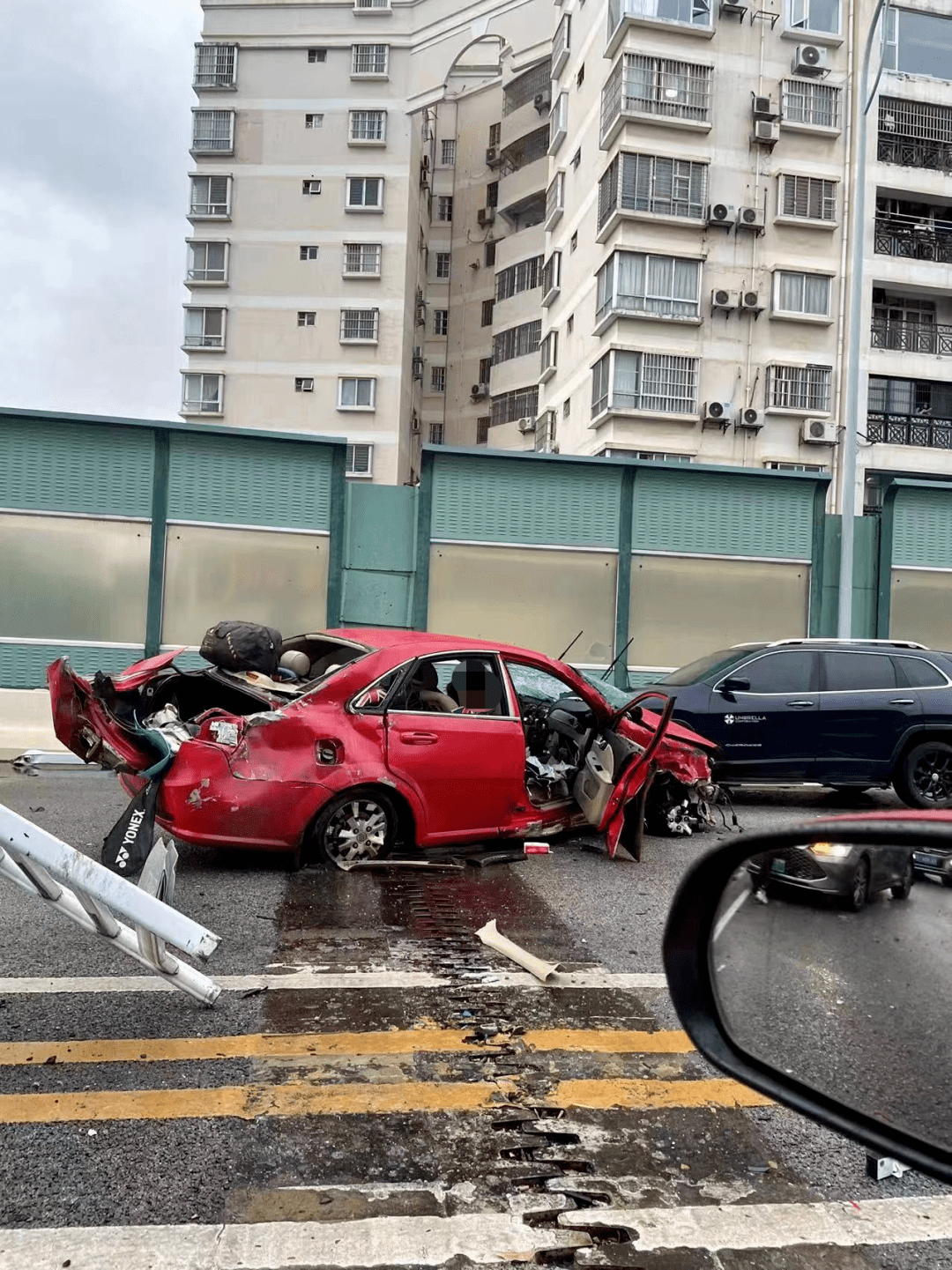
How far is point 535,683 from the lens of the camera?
8.64 meters

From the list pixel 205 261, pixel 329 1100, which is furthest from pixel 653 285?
pixel 329 1100

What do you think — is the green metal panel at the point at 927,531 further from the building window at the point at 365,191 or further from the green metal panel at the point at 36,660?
the building window at the point at 365,191

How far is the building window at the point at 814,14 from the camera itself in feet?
102

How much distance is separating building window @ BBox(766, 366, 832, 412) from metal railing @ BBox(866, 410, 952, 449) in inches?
85.9

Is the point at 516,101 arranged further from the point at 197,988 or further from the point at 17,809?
the point at 197,988

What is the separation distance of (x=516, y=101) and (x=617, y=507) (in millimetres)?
37199

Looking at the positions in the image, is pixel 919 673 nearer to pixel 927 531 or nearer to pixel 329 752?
pixel 927 531

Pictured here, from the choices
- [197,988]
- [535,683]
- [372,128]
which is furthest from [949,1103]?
[372,128]

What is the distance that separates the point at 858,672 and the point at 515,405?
113ft

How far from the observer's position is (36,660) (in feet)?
45.1

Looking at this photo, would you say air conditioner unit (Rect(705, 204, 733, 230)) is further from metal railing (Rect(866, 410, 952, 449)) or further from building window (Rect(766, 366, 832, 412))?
metal railing (Rect(866, 410, 952, 449))

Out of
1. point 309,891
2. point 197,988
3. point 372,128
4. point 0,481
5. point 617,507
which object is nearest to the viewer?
point 197,988

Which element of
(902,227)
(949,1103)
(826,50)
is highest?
(826,50)

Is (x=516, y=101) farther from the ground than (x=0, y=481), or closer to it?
farther from the ground
